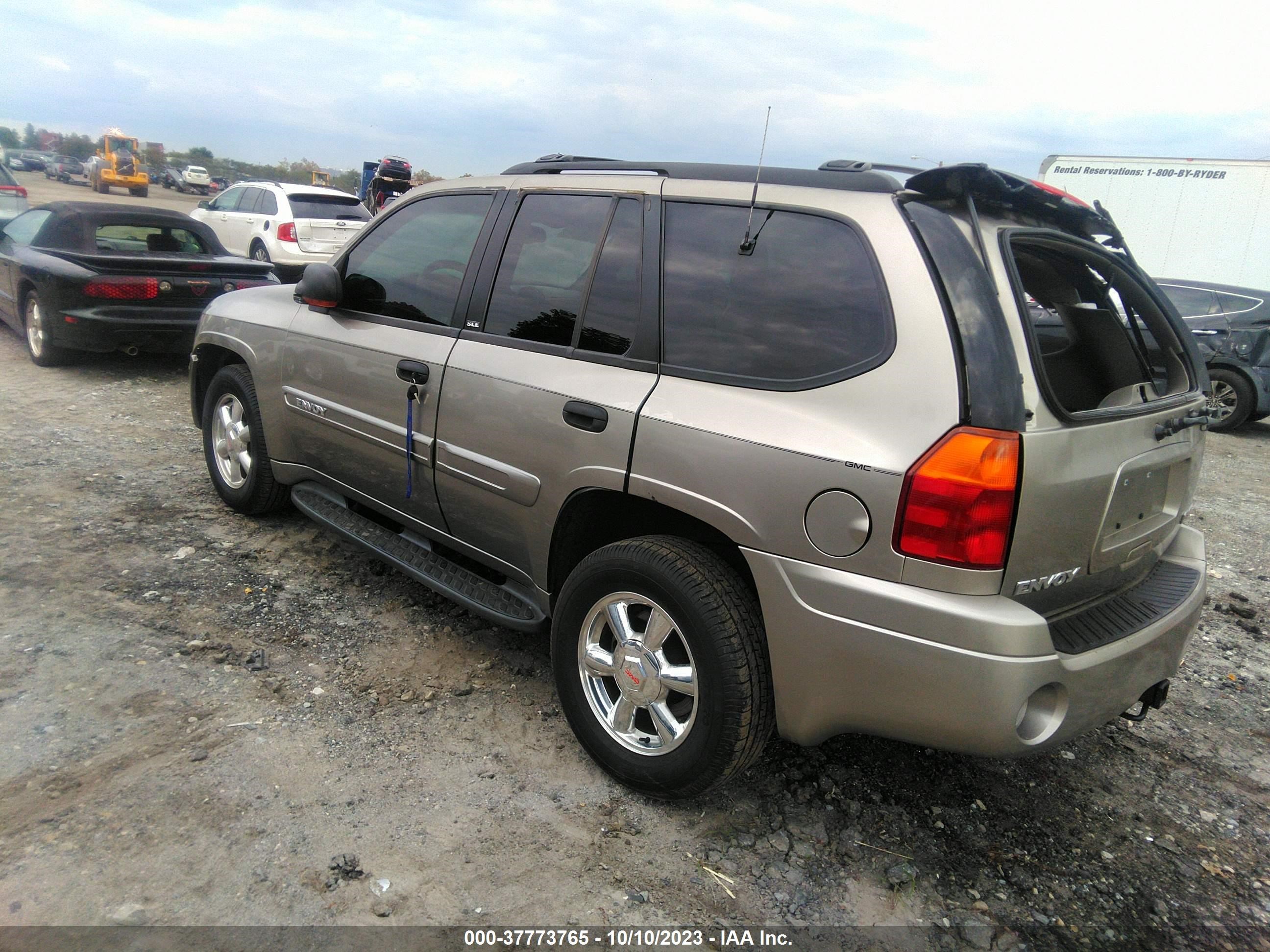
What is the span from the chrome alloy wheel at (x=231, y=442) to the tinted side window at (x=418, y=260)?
115 centimetres

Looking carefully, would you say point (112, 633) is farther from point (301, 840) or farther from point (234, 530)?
point (301, 840)

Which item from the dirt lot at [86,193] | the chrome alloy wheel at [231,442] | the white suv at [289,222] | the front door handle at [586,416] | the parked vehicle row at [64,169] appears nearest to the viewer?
the front door handle at [586,416]

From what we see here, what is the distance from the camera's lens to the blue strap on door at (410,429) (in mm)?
3332

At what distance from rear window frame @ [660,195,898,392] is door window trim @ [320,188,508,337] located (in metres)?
0.85

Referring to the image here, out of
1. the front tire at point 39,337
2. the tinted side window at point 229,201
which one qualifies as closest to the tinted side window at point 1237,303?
the front tire at point 39,337

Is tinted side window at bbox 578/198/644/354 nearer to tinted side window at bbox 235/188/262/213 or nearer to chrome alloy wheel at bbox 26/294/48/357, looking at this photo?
chrome alloy wheel at bbox 26/294/48/357

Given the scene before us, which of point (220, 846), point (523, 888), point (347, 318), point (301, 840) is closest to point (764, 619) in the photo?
point (523, 888)

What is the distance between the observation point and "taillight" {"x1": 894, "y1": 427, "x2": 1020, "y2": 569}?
2.04 meters

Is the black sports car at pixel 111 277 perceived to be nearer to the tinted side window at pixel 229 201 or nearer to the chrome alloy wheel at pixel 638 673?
the tinted side window at pixel 229 201

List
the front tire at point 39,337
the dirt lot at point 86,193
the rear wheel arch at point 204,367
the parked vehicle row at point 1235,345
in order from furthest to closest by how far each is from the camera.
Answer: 1. the dirt lot at point 86,193
2. the parked vehicle row at point 1235,345
3. the front tire at point 39,337
4. the rear wheel arch at point 204,367

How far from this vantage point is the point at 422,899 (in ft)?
7.34

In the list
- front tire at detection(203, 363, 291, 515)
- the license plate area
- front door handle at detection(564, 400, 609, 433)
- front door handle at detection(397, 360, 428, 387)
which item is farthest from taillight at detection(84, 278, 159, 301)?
the license plate area

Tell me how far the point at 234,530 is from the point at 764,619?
329 cm

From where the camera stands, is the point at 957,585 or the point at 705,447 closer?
the point at 957,585
